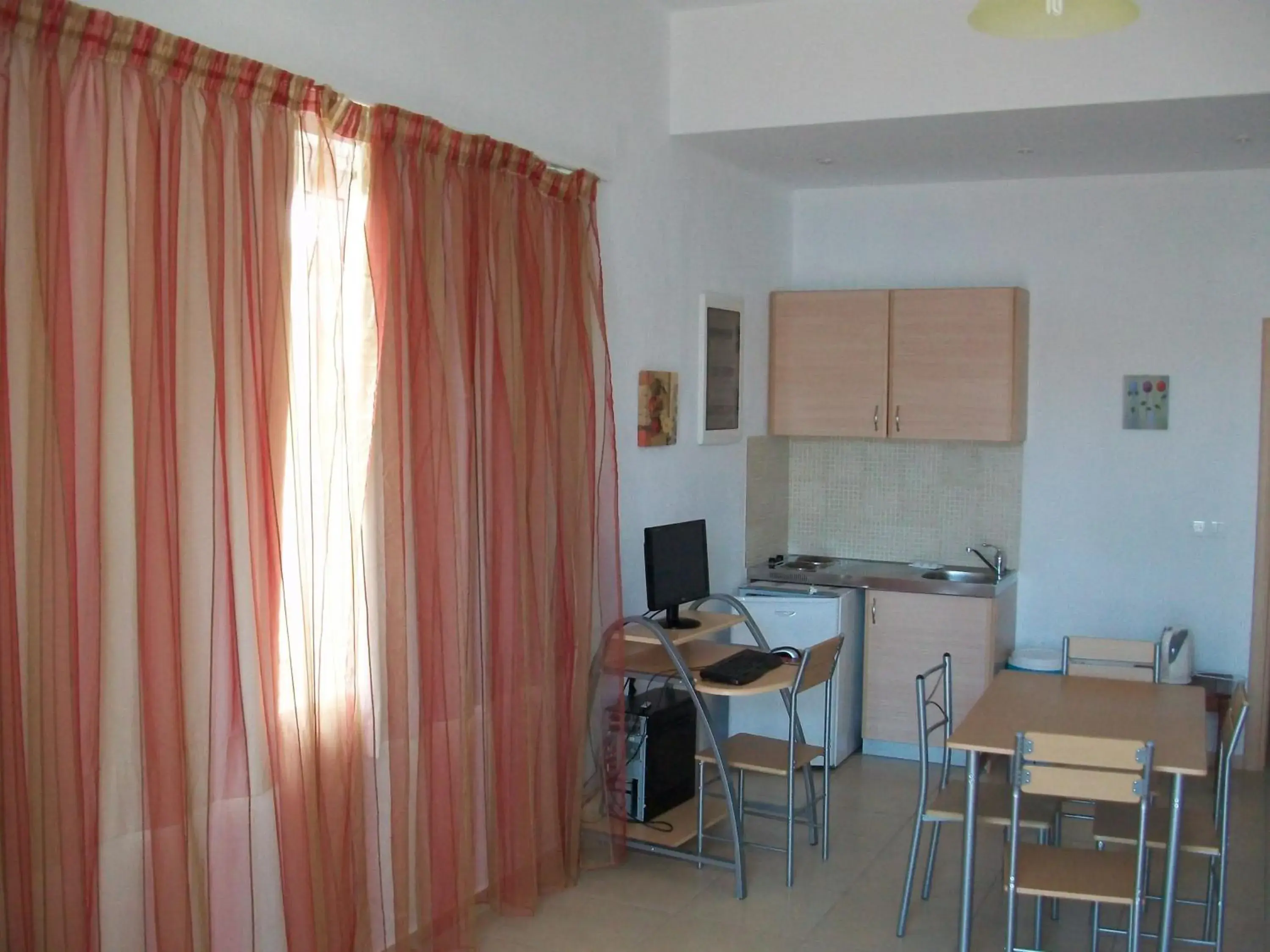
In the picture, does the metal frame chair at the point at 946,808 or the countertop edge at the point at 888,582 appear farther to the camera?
the countertop edge at the point at 888,582

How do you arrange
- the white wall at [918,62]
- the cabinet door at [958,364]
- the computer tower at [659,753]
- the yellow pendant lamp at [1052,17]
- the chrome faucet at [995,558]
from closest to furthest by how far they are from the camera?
the yellow pendant lamp at [1052,17]
the white wall at [918,62]
the computer tower at [659,753]
the cabinet door at [958,364]
the chrome faucet at [995,558]

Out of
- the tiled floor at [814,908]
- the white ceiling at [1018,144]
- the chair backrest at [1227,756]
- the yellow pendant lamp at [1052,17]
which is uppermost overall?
the white ceiling at [1018,144]

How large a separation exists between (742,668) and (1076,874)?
1.37 m

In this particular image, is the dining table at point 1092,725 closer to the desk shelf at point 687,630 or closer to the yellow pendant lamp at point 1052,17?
the desk shelf at point 687,630

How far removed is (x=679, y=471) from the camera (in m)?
5.48

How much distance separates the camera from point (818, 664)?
4.42 m

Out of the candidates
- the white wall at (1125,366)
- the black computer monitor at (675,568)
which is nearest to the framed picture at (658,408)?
the black computer monitor at (675,568)

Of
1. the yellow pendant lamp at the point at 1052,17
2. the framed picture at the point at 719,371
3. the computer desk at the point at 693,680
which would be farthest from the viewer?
the framed picture at the point at 719,371

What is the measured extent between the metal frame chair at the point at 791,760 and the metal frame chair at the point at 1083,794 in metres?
1.02

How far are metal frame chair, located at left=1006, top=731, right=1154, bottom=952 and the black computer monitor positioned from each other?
164 cm

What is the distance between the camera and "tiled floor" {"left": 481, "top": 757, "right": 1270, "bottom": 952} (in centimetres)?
397

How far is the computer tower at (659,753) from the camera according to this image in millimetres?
4594

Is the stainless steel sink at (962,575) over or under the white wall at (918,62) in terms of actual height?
under

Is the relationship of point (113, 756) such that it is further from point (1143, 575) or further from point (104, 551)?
point (1143, 575)
